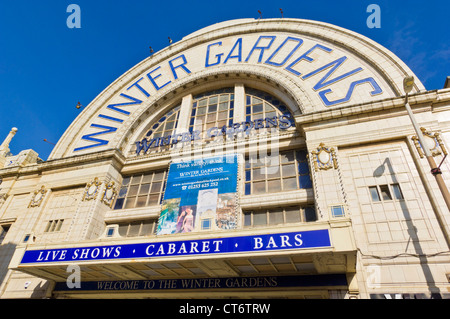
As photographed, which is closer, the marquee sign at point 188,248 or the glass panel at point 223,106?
the marquee sign at point 188,248

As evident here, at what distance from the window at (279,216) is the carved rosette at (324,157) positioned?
8.10 ft

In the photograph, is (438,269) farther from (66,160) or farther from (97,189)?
(66,160)

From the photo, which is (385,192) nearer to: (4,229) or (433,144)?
(433,144)

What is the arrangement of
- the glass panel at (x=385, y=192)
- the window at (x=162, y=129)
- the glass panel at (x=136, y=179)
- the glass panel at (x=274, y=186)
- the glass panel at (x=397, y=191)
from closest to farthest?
the glass panel at (x=397, y=191) → the glass panel at (x=385, y=192) → the glass panel at (x=274, y=186) → the glass panel at (x=136, y=179) → the window at (x=162, y=129)

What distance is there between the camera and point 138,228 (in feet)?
63.7

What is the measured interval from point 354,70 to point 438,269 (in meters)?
13.7

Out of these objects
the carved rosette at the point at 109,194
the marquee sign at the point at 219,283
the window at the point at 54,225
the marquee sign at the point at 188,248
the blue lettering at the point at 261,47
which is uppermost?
the blue lettering at the point at 261,47

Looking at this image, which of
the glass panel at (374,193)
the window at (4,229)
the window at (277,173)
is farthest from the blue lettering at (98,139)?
the glass panel at (374,193)

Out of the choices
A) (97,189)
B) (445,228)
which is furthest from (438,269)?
(97,189)

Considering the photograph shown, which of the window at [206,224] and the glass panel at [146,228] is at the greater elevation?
the glass panel at [146,228]

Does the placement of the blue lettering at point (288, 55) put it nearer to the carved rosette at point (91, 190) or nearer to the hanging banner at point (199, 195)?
the hanging banner at point (199, 195)

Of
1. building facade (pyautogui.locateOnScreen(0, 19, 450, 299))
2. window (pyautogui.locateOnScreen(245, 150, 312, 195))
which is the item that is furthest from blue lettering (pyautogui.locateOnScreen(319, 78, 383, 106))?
window (pyautogui.locateOnScreen(245, 150, 312, 195))

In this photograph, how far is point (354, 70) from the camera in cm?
2008

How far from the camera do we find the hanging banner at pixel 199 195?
17.0 m
